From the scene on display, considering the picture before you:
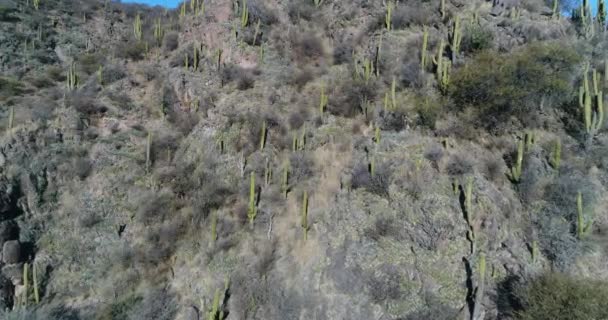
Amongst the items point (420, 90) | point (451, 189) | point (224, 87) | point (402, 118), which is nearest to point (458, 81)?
point (420, 90)

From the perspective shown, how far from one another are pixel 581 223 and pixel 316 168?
7.89 metres

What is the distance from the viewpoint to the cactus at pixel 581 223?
13406mm

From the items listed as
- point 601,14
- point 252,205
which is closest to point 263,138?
point 252,205

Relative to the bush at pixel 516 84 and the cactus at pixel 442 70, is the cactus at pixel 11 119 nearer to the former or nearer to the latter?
the cactus at pixel 442 70

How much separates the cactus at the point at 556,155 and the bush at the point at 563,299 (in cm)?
413

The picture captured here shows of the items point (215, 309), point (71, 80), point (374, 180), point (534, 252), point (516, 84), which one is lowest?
point (215, 309)

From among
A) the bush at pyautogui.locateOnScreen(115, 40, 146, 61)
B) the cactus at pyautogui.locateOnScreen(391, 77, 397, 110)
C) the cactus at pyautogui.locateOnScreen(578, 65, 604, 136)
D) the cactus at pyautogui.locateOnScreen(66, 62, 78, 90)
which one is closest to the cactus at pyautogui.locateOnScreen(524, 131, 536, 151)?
the cactus at pyautogui.locateOnScreen(578, 65, 604, 136)

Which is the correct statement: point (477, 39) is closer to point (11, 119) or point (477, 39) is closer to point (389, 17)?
point (389, 17)

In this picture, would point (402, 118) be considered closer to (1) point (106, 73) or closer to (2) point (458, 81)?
(2) point (458, 81)

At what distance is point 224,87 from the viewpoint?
2019 cm

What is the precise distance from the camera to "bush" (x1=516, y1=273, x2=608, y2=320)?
10883 mm

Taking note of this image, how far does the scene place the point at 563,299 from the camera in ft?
36.9

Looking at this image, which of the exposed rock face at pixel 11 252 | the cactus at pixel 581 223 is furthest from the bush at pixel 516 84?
the exposed rock face at pixel 11 252

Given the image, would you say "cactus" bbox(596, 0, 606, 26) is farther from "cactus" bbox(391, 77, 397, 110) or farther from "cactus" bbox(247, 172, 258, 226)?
"cactus" bbox(247, 172, 258, 226)
